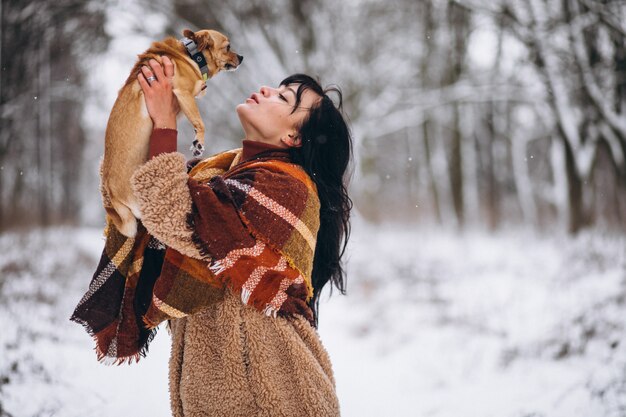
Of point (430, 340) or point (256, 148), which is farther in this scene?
point (430, 340)

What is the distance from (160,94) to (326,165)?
2.65 ft

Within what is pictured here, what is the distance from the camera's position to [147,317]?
1.96 meters

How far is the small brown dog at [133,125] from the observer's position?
184cm

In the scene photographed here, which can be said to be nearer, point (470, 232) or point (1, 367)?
point (1, 367)

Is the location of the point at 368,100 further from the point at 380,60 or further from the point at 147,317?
the point at 147,317

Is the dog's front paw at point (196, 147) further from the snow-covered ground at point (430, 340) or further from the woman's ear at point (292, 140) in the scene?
the snow-covered ground at point (430, 340)

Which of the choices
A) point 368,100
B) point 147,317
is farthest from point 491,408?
point 368,100

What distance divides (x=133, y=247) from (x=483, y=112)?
19.5 metres

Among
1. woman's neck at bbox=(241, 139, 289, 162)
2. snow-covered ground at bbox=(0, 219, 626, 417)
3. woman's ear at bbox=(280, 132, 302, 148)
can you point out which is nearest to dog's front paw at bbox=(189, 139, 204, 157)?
woman's neck at bbox=(241, 139, 289, 162)

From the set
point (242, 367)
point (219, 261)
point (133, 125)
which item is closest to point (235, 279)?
point (219, 261)

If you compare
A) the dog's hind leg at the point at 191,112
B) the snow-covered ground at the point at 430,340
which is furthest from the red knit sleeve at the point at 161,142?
the snow-covered ground at the point at 430,340

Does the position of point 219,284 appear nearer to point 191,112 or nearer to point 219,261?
point 219,261

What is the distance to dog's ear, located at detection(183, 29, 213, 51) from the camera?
214 centimetres

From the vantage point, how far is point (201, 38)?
85.0 inches
